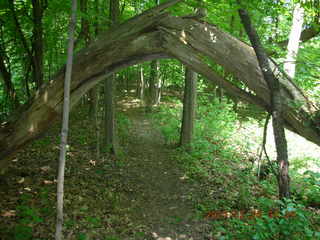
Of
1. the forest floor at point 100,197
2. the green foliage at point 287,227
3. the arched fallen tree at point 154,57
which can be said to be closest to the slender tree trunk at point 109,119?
the forest floor at point 100,197

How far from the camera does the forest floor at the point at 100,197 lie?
15.0ft

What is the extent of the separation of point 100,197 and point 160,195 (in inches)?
59.7

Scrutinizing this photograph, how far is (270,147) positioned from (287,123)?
7213mm

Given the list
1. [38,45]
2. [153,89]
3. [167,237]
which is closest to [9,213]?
[167,237]

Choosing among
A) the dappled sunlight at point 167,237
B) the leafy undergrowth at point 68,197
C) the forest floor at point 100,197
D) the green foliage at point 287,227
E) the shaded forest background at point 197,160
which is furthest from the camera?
the dappled sunlight at point 167,237

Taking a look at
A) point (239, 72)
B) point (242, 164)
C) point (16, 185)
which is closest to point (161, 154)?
point (242, 164)

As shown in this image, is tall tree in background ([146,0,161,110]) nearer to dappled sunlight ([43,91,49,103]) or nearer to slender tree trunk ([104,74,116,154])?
slender tree trunk ([104,74,116,154])

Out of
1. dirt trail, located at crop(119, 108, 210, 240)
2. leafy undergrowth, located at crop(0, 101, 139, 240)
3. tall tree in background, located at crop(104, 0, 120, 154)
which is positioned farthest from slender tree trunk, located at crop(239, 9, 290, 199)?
tall tree in background, located at crop(104, 0, 120, 154)

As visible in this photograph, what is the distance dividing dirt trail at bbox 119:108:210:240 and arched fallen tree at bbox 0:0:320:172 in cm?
266

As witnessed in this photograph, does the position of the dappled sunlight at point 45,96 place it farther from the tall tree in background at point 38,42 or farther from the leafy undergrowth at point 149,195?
the tall tree in background at point 38,42

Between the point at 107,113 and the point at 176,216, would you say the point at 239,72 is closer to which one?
the point at 176,216

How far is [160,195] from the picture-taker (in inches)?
258

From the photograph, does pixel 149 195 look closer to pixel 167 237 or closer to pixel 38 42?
pixel 167 237

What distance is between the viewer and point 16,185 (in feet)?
18.4
